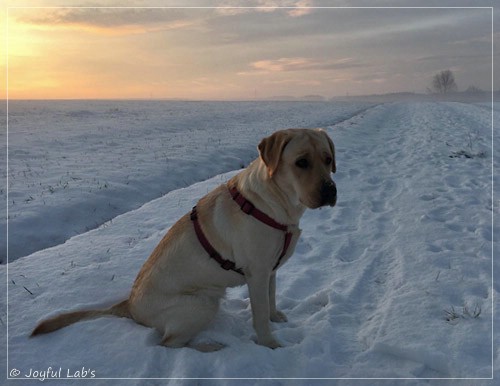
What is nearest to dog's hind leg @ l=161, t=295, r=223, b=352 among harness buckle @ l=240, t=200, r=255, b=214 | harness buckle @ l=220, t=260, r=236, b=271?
harness buckle @ l=220, t=260, r=236, b=271

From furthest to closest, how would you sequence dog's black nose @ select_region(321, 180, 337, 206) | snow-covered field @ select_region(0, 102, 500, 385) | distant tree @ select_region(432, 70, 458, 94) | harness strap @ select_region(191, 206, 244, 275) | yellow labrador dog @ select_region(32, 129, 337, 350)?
1. distant tree @ select_region(432, 70, 458, 94)
2. harness strap @ select_region(191, 206, 244, 275)
3. yellow labrador dog @ select_region(32, 129, 337, 350)
4. dog's black nose @ select_region(321, 180, 337, 206)
5. snow-covered field @ select_region(0, 102, 500, 385)

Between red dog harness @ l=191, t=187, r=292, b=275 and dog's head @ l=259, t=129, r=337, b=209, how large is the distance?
1.01ft

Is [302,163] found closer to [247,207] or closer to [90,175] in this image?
[247,207]

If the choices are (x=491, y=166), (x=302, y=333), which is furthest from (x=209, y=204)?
(x=491, y=166)

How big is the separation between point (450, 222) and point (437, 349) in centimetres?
338

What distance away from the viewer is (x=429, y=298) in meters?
4.13

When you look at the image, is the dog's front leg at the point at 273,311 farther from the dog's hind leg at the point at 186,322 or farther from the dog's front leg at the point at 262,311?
the dog's hind leg at the point at 186,322

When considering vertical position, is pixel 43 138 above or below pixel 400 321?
above

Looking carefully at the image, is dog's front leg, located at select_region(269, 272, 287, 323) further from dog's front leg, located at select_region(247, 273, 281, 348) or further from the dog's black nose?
the dog's black nose

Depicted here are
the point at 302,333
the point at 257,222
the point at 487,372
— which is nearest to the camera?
the point at 487,372

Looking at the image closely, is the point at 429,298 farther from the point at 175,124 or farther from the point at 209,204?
the point at 175,124

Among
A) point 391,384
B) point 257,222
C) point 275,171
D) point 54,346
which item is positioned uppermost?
point 275,171

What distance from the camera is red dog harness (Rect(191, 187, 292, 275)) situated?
3576 mm

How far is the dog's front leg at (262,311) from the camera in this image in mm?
3645
